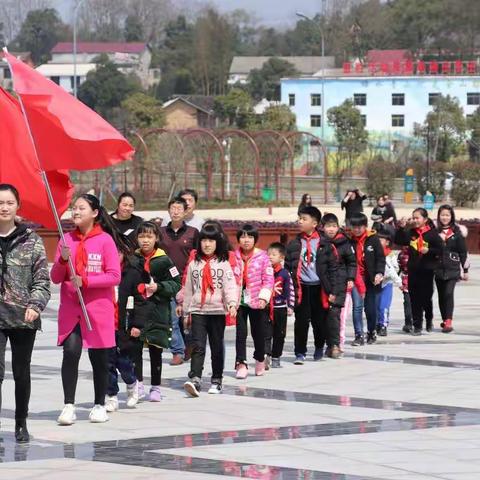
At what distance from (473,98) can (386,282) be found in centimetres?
8210

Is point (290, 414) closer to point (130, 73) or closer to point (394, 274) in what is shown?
point (394, 274)

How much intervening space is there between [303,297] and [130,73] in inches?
5424

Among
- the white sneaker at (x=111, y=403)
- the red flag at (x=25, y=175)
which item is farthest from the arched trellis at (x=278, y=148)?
the red flag at (x=25, y=175)

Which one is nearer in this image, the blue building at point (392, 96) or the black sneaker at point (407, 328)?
the black sneaker at point (407, 328)

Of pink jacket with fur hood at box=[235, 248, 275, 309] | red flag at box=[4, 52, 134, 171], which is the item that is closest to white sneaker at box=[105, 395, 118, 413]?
red flag at box=[4, 52, 134, 171]

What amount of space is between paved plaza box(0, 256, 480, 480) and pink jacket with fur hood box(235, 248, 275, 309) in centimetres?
73

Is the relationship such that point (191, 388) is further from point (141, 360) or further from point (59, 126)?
point (59, 126)

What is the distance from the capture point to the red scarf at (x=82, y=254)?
1091cm

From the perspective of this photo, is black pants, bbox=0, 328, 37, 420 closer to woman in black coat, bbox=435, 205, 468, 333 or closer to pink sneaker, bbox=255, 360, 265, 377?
pink sneaker, bbox=255, 360, 265, 377

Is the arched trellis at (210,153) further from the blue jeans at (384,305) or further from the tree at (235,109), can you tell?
the tree at (235,109)

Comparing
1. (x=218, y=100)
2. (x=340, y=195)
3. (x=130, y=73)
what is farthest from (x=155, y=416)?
(x=130, y=73)

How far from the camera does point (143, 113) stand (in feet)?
331

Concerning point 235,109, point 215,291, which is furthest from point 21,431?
point 235,109

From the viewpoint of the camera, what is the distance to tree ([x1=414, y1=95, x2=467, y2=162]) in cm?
7738
